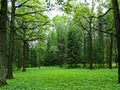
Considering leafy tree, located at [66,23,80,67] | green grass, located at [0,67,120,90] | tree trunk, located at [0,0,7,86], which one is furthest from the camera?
leafy tree, located at [66,23,80,67]

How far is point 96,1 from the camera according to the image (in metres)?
33.5

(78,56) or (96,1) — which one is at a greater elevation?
(96,1)

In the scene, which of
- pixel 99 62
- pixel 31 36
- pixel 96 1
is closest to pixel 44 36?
pixel 31 36

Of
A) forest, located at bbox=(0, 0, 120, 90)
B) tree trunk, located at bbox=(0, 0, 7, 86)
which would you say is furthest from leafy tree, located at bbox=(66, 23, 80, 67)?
tree trunk, located at bbox=(0, 0, 7, 86)

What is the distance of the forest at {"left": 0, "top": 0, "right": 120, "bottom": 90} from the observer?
12.0 metres

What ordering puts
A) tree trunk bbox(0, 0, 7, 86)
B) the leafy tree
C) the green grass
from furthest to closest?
the leafy tree → tree trunk bbox(0, 0, 7, 86) → the green grass

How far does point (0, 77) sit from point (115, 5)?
7199 millimetres

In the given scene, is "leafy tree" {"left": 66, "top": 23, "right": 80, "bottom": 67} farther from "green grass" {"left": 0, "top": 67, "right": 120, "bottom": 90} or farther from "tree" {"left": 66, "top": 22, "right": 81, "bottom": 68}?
"green grass" {"left": 0, "top": 67, "right": 120, "bottom": 90}

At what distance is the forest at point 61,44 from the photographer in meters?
12.0

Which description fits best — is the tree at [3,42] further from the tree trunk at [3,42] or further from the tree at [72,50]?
the tree at [72,50]

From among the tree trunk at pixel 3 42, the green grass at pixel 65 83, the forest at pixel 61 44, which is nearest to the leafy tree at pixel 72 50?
the forest at pixel 61 44

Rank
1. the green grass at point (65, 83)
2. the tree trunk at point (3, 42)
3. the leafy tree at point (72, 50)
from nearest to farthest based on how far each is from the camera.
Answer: the green grass at point (65, 83), the tree trunk at point (3, 42), the leafy tree at point (72, 50)

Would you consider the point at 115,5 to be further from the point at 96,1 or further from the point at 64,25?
the point at 64,25

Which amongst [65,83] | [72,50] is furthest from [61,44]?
[65,83]
